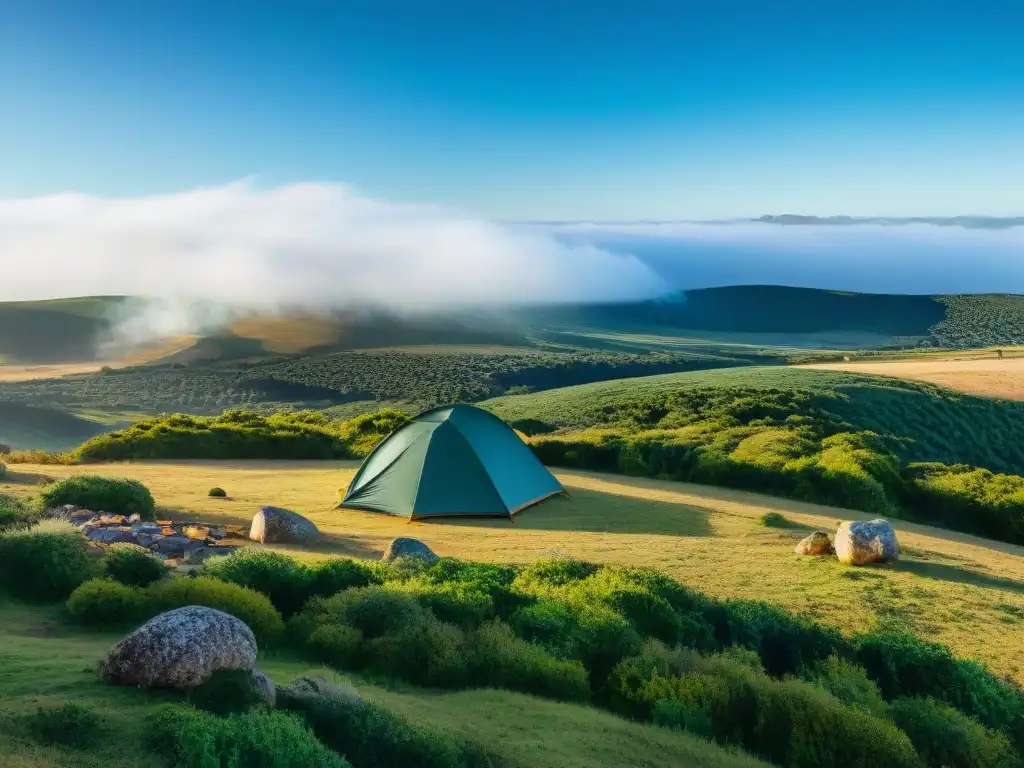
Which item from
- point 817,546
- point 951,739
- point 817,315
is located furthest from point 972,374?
point 817,315

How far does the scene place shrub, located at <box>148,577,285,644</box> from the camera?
31.2 ft

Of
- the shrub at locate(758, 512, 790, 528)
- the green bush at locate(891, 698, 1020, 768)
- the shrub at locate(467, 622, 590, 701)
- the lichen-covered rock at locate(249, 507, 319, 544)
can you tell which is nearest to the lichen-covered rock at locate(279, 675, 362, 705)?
the shrub at locate(467, 622, 590, 701)

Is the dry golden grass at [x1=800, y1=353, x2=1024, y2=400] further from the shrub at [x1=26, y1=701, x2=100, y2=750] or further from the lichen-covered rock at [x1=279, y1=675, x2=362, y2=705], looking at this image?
the shrub at [x1=26, y1=701, x2=100, y2=750]

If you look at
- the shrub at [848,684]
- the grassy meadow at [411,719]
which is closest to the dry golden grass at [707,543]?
the shrub at [848,684]

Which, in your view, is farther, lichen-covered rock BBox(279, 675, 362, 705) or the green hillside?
the green hillside

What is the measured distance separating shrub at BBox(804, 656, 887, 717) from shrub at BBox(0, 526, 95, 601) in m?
9.17

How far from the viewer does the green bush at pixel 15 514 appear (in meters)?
13.7

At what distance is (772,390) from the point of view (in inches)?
1684

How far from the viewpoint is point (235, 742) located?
5.91 meters

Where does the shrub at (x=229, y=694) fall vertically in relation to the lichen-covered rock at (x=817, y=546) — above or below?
above

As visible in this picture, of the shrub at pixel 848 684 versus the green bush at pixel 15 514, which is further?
the green bush at pixel 15 514

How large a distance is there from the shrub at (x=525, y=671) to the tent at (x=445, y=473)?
35.1ft

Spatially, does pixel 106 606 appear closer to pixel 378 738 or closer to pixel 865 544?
pixel 378 738

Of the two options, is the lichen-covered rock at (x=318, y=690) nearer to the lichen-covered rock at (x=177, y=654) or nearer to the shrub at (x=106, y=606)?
the lichen-covered rock at (x=177, y=654)
